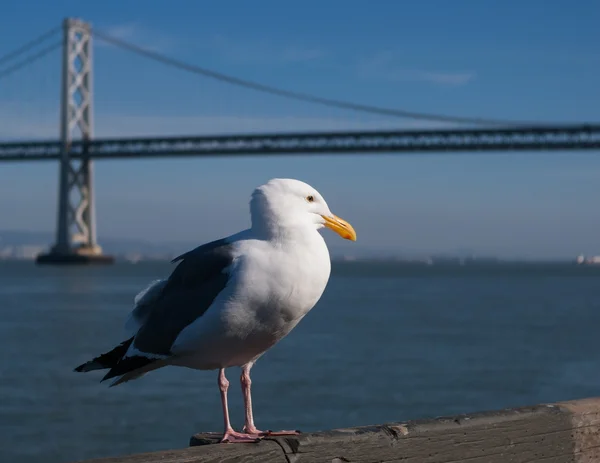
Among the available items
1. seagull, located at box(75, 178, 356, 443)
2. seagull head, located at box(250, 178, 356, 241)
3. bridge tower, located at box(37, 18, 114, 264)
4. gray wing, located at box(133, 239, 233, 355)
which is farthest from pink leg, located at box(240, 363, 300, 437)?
bridge tower, located at box(37, 18, 114, 264)

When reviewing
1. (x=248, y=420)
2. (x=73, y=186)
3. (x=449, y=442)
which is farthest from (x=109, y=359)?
(x=73, y=186)

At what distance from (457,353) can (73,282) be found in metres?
29.4

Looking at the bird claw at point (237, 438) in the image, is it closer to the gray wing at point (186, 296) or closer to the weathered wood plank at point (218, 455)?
the weathered wood plank at point (218, 455)

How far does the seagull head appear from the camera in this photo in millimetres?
1624

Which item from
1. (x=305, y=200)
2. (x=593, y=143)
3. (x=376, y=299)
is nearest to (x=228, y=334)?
(x=305, y=200)

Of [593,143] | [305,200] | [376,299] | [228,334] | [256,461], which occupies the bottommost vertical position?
[376,299]

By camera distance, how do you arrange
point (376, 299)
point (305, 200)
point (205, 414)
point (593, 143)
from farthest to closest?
point (593, 143)
point (376, 299)
point (205, 414)
point (305, 200)

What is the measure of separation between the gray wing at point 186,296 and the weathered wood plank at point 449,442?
0.76 ft

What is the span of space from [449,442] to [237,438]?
32 cm

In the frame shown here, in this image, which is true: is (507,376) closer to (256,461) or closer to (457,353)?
(457,353)

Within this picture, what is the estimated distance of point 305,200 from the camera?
65.0 inches

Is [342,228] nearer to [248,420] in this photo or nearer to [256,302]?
[256,302]

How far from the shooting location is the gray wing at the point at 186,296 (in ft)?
5.62

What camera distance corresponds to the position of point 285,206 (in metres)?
1.63
